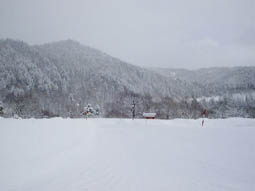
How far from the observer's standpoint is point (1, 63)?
211 feet

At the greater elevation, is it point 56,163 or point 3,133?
point 3,133

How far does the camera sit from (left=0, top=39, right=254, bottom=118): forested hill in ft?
192

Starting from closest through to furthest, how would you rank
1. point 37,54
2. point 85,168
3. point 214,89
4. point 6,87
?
point 85,168 → point 6,87 → point 37,54 → point 214,89

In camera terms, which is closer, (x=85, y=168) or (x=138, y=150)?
(x=85, y=168)

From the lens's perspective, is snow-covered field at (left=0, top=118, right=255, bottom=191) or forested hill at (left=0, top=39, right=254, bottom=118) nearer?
snow-covered field at (left=0, top=118, right=255, bottom=191)

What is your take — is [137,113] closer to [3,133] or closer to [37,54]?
[3,133]

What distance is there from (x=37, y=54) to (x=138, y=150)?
105m

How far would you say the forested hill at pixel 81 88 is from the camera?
5847 centimetres

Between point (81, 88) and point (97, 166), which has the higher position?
point (81, 88)

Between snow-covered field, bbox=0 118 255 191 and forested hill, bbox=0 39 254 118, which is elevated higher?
forested hill, bbox=0 39 254 118

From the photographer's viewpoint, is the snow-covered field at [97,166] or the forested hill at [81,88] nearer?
the snow-covered field at [97,166]

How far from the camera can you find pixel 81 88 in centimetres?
9000

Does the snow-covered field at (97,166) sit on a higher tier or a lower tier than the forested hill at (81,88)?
lower

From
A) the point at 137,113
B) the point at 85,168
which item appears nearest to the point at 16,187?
the point at 85,168
